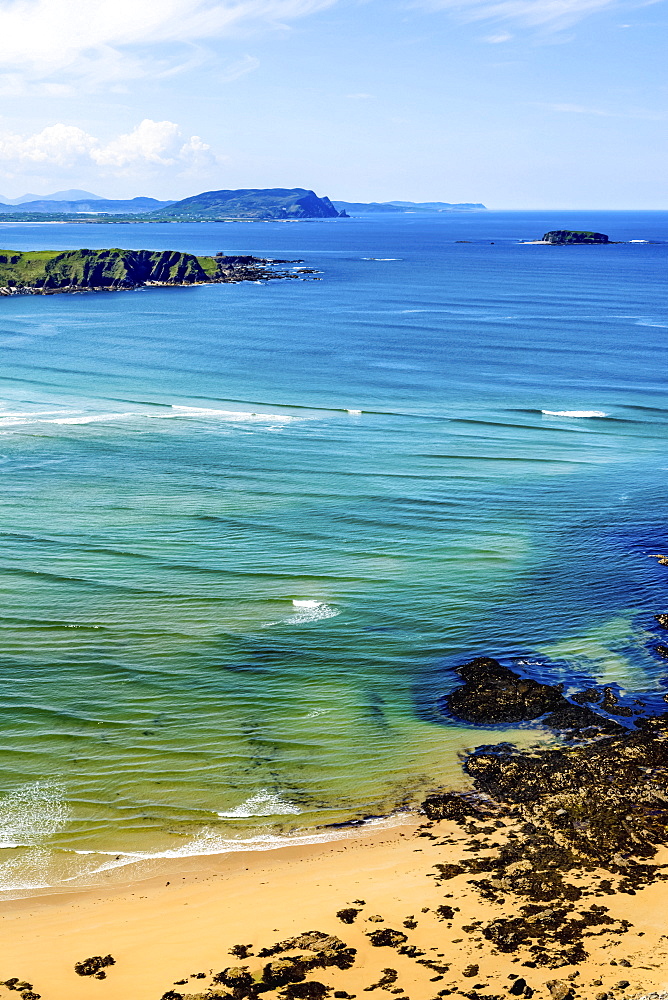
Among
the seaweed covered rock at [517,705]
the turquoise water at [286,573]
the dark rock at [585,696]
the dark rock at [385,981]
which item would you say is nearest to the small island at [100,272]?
the turquoise water at [286,573]

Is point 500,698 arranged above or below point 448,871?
above

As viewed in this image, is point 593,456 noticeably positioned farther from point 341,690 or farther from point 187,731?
point 187,731

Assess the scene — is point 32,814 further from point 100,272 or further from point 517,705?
point 100,272

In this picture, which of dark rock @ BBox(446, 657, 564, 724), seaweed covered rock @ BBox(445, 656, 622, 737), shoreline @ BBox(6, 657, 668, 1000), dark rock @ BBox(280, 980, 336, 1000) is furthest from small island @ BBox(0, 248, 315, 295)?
dark rock @ BBox(280, 980, 336, 1000)

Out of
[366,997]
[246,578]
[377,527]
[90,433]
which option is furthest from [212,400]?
[366,997]

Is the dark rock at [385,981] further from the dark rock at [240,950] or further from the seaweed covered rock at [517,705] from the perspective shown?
the seaweed covered rock at [517,705]

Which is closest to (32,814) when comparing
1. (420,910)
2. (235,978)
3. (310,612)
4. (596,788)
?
(235,978)
